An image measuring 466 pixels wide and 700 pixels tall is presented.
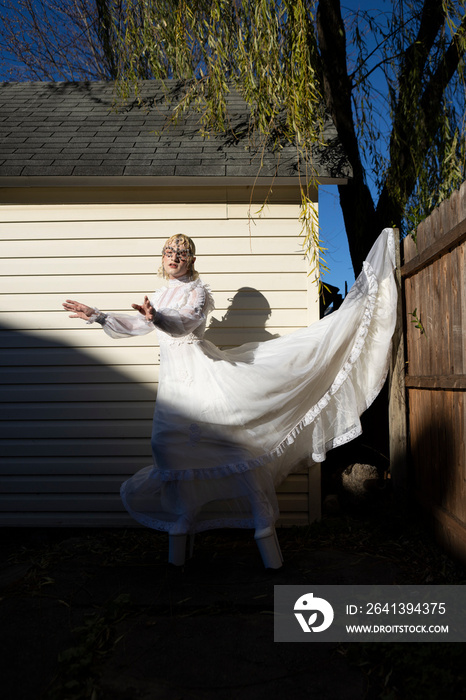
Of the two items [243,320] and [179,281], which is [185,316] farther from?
[243,320]

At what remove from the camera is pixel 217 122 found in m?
4.68

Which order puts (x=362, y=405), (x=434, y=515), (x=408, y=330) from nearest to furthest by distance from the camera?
(x=434, y=515), (x=362, y=405), (x=408, y=330)

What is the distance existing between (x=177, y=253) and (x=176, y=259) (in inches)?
1.6

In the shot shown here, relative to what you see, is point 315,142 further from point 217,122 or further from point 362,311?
point 362,311

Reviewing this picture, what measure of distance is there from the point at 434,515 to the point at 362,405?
858 mm

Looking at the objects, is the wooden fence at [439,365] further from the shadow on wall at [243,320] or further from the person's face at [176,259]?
the person's face at [176,259]

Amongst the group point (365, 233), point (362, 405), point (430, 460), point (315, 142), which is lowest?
point (430, 460)

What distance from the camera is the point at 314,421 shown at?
12.4ft

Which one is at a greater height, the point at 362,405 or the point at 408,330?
the point at 408,330

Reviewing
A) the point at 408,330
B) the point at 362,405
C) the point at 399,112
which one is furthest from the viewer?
the point at 399,112

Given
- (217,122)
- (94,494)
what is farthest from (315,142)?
(94,494)

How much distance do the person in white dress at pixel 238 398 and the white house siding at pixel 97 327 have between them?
2.37ft

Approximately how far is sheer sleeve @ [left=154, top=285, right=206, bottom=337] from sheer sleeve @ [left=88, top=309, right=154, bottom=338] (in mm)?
211

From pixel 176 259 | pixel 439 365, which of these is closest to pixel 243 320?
pixel 176 259
